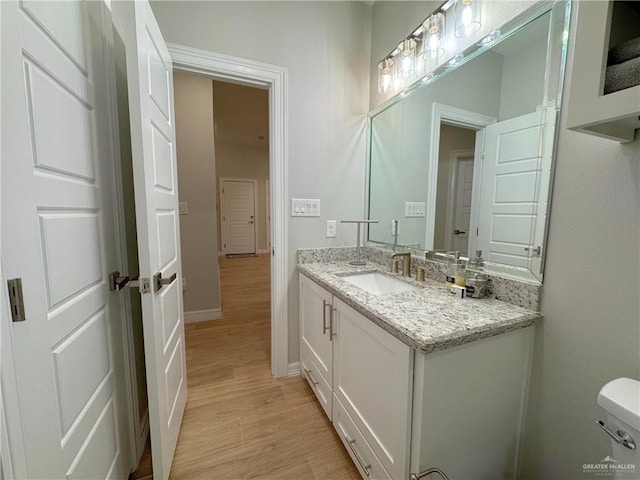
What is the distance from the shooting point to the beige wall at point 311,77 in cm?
150

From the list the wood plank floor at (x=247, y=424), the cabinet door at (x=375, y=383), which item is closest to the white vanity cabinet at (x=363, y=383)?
the cabinet door at (x=375, y=383)

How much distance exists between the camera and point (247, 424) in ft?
4.73

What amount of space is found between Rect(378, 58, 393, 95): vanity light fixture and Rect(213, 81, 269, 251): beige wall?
181 cm

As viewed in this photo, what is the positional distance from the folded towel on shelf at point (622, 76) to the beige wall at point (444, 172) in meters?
0.66

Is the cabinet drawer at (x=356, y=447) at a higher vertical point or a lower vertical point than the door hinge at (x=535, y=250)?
lower

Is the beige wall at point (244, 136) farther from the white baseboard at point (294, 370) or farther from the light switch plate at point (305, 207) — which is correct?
the white baseboard at point (294, 370)

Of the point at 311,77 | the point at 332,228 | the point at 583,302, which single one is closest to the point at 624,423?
the point at 583,302

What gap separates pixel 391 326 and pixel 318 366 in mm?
858

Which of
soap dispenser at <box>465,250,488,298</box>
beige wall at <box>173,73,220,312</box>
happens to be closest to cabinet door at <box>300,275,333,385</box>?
soap dispenser at <box>465,250,488,298</box>

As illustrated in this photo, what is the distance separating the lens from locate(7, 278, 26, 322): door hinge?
542 mm

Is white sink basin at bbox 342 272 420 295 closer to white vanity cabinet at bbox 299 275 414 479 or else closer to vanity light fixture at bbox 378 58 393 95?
white vanity cabinet at bbox 299 275 414 479

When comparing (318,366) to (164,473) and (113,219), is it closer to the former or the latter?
(164,473)

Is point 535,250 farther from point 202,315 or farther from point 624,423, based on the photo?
point 202,315

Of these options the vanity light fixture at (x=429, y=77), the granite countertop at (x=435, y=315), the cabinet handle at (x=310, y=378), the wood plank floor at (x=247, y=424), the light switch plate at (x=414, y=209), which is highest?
the vanity light fixture at (x=429, y=77)
